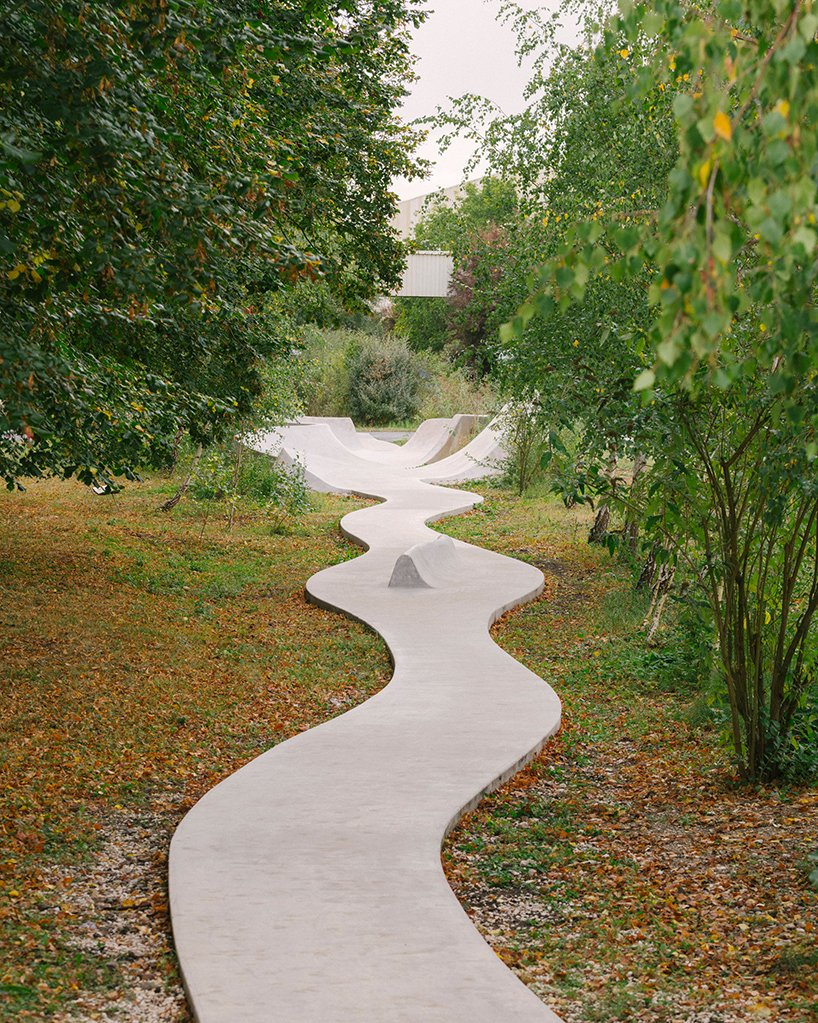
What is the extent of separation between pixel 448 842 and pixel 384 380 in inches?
1212

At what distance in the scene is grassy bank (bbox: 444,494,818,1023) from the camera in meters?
3.80

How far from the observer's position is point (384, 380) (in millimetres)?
35406

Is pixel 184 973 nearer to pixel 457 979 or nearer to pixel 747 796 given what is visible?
pixel 457 979

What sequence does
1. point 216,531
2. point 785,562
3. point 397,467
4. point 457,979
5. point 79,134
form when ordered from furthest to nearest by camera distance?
point 397,467
point 216,531
point 785,562
point 79,134
point 457,979

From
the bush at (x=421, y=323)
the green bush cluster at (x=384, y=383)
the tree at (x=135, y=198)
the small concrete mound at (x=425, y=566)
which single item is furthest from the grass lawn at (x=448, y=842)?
the bush at (x=421, y=323)

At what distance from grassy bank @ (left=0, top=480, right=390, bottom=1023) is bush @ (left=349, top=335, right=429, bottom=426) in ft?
65.5

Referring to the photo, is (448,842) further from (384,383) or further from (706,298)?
(384,383)

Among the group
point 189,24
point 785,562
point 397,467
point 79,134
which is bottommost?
point 397,467

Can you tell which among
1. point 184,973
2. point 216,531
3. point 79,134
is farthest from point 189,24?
point 216,531

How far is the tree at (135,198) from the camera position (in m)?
4.89

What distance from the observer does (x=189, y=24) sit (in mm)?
5184

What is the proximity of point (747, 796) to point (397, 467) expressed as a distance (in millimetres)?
21690

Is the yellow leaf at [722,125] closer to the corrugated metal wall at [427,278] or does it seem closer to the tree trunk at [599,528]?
the tree trunk at [599,528]

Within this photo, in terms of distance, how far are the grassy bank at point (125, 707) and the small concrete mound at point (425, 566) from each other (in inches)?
41.1
